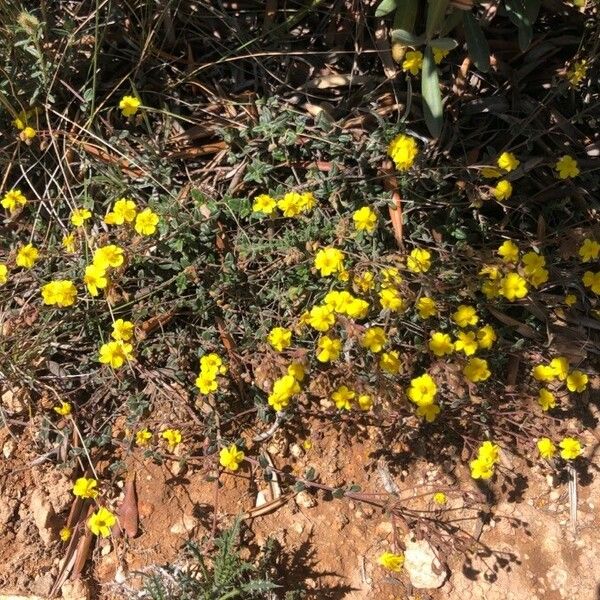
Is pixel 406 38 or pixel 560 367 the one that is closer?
pixel 406 38

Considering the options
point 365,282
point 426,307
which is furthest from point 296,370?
point 426,307

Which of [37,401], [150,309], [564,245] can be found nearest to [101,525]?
[37,401]

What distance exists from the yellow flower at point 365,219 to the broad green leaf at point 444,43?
0.65m

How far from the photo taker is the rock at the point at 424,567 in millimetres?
2762

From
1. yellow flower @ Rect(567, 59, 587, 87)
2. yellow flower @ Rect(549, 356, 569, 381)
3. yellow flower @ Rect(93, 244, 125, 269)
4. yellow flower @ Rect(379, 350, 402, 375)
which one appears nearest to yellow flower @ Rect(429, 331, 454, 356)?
yellow flower @ Rect(379, 350, 402, 375)

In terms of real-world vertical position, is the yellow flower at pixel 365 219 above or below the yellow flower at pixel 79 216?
below

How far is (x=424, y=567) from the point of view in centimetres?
277

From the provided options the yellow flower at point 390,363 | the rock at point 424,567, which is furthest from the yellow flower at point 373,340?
the rock at point 424,567

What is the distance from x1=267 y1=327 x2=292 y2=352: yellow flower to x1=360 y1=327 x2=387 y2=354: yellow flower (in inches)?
12.1

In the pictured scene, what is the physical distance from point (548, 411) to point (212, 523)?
5.11 ft

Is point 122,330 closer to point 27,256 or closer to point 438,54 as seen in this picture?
point 27,256

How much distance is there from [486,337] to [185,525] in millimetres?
1482

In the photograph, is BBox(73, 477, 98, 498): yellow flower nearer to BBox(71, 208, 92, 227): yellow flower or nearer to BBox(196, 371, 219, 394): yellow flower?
BBox(196, 371, 219, 394): yellow flower

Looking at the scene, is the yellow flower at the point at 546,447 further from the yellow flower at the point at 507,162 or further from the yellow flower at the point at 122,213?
the yellow flower at the point at 122,213
